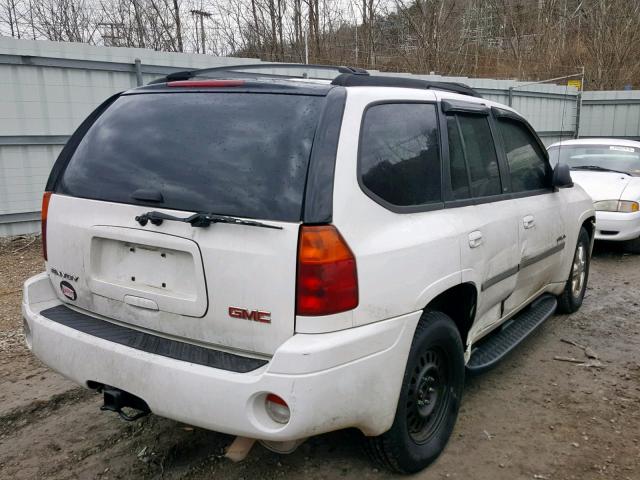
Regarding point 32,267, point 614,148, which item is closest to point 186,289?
point 32,267

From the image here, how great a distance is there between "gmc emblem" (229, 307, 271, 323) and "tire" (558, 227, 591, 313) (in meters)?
A: 3.55

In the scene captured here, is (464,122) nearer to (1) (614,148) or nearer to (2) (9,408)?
(2) (9,408)

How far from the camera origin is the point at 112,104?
2904mm

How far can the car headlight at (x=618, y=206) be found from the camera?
6949 mm

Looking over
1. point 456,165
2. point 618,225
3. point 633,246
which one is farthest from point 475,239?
point 633,246

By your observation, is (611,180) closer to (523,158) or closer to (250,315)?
(523,158)

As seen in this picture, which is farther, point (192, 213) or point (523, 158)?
point (523, 158)

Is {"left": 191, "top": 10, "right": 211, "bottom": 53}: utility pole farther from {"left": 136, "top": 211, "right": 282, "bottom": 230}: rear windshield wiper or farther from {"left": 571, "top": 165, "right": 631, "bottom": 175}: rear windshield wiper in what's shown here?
{"left": 136, "top": 211, "right": 282, "bottom": 230}: rear windshield wiper

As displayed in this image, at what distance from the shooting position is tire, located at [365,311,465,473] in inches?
98.3

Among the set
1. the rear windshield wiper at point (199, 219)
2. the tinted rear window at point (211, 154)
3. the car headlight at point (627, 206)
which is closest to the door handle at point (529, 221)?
the tinted rear window at point (211, 154)

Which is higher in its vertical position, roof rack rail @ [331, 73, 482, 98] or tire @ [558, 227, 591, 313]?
roof rack rail @ [331, 73, 482, 98]

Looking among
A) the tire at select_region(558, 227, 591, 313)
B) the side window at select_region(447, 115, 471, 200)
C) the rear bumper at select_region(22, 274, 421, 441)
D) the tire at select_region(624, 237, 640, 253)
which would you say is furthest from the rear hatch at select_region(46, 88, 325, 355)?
the tire at select_region(624, 237, 640, 253)

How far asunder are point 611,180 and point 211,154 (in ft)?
22.0

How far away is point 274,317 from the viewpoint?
210cm
